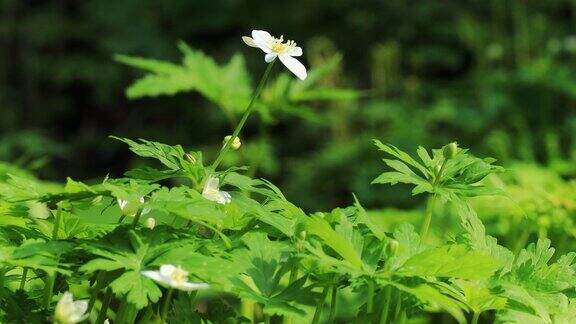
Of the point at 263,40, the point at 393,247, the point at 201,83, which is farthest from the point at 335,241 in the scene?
the point at 201,83

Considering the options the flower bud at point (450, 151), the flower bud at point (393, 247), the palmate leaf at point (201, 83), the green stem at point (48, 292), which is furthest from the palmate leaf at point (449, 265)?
the palmate leaf at point (201, 83)

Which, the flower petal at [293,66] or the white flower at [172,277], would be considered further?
the flower petal at [293,66]

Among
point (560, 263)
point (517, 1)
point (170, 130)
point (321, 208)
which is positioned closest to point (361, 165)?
point (321, 208)

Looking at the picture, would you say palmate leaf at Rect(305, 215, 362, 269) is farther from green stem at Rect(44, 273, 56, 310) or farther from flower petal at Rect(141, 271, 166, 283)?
green stem at Rect(44, 273, 56, 310)

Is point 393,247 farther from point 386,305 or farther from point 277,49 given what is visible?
point 277,49

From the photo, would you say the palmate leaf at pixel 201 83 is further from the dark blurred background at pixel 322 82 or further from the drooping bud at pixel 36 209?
the dark blurred background at pixel 322 82

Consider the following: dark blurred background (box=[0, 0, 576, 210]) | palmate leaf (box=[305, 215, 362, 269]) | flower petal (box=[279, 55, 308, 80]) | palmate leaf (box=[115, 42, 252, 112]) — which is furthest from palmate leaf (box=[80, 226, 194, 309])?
dark blurred background (box=[0, 0, 576, 210])

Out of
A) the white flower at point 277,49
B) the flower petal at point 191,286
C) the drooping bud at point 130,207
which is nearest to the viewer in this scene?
the flower petal at point 191,286
